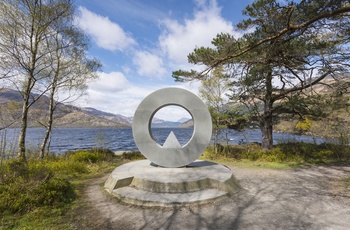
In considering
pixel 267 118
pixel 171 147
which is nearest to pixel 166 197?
pixel 171 147

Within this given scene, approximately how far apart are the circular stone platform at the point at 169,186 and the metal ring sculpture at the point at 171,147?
732 mm

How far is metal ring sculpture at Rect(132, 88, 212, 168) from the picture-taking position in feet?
23.4

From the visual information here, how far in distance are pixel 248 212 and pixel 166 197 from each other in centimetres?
197

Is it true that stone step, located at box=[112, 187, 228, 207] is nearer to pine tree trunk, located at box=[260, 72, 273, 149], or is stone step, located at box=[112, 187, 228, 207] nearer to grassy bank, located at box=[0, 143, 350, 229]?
grassy bank, located at box=[0, 143, 350, 229]

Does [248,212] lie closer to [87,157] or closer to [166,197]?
[166,197]

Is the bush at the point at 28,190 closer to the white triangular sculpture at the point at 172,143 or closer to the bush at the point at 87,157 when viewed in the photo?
the white triangular sculpture at the point at 172,143

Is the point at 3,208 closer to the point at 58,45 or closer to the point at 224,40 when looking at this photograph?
the point at 224,40

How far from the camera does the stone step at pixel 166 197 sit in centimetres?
477

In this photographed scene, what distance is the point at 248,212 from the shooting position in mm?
4371

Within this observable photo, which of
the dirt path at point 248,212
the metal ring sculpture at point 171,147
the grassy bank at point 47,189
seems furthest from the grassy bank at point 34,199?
the metal ring sculpture at point 171,147

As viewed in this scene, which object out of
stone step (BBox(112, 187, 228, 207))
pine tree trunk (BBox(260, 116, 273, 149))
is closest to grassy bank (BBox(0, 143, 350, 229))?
stone step (BBox(112, 187, 228, 207))

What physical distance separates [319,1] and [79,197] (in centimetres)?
908

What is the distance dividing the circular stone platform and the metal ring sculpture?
732 millimetres

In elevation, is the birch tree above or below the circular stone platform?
above
